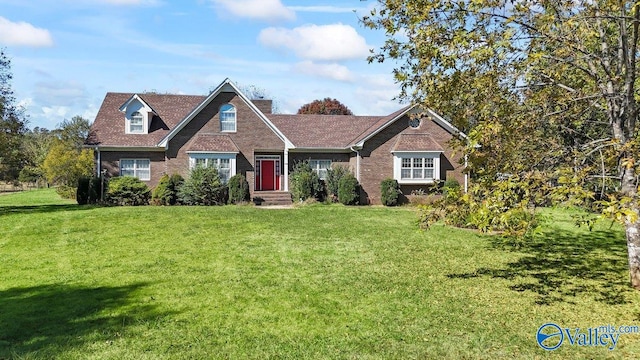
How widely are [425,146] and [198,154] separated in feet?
42.8

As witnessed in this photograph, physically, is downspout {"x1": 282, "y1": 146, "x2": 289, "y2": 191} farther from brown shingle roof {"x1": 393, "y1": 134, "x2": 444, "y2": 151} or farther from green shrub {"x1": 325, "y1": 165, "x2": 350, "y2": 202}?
brown shingle roof {"x1": 393, "y1": 134, "x2": 444, "y2": 151}

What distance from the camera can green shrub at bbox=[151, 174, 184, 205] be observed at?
82.4ft

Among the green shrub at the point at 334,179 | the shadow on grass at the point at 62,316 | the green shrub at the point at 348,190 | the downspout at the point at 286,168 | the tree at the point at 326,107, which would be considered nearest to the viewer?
the shadow on grass at the point at 62,316

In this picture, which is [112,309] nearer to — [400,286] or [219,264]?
[219,264]

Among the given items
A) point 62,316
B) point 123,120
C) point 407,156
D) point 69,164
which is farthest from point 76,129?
point 62,316

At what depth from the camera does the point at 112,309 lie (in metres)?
8.15

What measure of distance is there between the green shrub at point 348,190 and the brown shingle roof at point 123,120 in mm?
10974

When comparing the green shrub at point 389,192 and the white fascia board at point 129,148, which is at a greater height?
the white fascia board at point 129,148

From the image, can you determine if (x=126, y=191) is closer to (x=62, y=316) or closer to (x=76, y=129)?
(x=62, y=316)

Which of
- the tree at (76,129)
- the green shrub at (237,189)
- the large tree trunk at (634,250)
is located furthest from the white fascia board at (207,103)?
the tree at (76,129)

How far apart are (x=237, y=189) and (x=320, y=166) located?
575 cm

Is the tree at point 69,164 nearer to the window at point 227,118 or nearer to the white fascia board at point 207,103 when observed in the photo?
the white fascia board at point 207,103

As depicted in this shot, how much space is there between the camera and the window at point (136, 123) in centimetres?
2809
